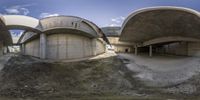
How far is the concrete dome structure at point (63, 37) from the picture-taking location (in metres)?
49.9

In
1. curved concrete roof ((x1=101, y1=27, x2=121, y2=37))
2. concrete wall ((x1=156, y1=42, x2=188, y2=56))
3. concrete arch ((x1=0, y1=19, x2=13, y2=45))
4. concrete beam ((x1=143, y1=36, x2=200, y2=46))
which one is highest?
curved concrete roof ((x1=101, y1=27, x2=121, y2=37))

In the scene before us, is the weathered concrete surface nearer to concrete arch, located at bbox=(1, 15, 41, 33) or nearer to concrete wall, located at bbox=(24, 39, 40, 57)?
concrete wall, located at bbox=(24, 39, 40, 57)

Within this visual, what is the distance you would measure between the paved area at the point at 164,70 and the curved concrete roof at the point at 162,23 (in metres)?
4.09

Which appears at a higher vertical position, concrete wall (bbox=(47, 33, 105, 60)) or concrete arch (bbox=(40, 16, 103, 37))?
concrete arch (bbox=(40, 16, 103, 37))

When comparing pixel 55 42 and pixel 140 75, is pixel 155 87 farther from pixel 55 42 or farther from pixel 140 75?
pixel 55 42

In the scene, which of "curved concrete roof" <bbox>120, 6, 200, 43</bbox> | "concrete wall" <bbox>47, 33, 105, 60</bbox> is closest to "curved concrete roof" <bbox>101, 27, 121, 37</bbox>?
"concrete wall" <bbox>47, 33, 105, 60</bbox>

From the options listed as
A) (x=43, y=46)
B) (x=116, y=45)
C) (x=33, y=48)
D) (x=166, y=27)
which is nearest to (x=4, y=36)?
(x=33, y=48)

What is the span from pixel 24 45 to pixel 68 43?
13.3 m

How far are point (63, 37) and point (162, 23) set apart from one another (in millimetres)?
17845

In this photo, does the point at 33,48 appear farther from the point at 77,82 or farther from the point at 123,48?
the point at 77,82

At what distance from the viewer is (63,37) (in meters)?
51.6

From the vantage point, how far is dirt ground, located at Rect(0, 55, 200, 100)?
27.7 metres

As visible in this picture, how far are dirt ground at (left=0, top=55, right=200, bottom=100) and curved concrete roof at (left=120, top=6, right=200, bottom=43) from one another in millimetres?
5674

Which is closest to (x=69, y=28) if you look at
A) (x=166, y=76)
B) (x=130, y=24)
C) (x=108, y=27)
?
(x=130, y=24)
